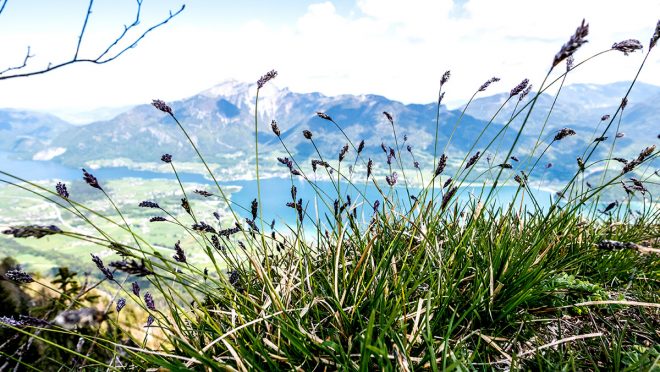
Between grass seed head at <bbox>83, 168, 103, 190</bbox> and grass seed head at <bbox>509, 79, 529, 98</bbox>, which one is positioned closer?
grass seed head at <bbox>83, 168, 103, 190</bbox>

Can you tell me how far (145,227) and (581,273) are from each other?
8523 inches

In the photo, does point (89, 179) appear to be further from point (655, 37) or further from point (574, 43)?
point (655, 37)

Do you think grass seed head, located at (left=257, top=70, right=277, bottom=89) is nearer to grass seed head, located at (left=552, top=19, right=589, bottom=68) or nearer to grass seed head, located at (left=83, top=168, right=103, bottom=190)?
grass seed head, located at (left=83, top=168, right=103, bottom=190)

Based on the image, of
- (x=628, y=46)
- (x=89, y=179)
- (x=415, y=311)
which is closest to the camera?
(x=628, y=46)

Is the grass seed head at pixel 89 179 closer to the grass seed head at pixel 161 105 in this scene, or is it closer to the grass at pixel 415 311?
the grass at pixel 415 311

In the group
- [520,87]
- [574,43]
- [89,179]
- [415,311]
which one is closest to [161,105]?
[89,179]

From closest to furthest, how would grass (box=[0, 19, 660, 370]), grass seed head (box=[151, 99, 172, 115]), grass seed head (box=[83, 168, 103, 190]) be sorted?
1. grass (box=[0, 19, 660, 370])
2. grass seed head (box=[83, 168, 103, 190])
3. grass seed head (box=[151, 99, 172, 115])

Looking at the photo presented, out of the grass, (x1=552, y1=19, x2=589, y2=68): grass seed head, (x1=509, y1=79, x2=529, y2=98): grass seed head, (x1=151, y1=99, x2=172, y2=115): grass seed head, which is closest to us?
(x1=552, y1=19, x2=589, y2=68): grass seed head

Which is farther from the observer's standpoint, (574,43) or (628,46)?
(628,46)

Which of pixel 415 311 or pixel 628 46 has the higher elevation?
pixel 628 46

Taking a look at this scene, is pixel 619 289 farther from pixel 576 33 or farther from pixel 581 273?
pixel 576 33

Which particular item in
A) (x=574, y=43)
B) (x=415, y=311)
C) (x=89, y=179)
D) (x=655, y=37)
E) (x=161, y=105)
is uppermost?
(x=655, y=37)

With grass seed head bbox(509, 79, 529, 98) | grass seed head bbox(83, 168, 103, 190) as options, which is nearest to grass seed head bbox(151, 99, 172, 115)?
grass seed head bbox(83, 168, 103, 190)

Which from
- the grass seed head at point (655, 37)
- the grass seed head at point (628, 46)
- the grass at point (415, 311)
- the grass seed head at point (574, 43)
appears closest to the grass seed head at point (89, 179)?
the grass at point (415, 311)
